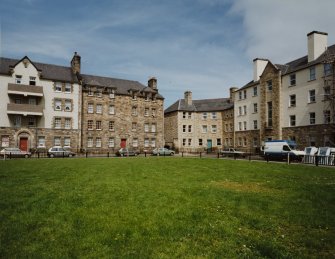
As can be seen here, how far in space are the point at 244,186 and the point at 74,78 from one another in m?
40.3

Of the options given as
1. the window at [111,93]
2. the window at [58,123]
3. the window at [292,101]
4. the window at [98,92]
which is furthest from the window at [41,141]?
the window at [292,101]

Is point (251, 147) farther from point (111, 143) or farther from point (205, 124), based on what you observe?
point (111, 143)

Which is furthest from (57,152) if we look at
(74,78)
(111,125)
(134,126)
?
(134,126)

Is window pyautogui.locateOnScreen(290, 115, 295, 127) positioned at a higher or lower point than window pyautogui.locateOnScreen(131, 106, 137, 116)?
lower

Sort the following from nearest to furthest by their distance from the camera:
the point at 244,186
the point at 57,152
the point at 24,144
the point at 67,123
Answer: the point at 244,186 → the point at 57,152 → the point at 24,144 → the point at 67,123

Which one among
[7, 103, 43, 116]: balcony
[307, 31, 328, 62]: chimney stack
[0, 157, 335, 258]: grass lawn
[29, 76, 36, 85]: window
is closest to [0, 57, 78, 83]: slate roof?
[29, 76, 36, 85]: window

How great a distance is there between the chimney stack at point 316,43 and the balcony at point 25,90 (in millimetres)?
39917

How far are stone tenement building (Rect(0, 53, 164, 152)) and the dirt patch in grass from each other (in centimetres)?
3614

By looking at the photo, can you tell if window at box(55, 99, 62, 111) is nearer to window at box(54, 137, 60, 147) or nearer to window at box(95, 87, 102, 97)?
window at box(54, 137, 60, 147)

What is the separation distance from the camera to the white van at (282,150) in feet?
101

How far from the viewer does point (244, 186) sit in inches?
476

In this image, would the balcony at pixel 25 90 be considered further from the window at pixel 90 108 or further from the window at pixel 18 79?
the window at pixel 90 108

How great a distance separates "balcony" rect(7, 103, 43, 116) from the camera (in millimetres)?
38812

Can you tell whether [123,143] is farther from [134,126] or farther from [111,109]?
[111,109]
